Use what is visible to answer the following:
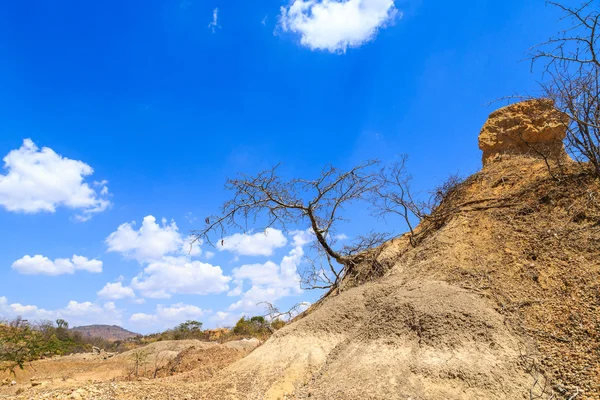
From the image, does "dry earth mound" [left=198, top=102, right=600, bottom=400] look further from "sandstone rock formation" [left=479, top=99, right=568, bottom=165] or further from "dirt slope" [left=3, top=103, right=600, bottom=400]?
"sandstone rock formation" [left=479, top=99, right=568, bottom=165]

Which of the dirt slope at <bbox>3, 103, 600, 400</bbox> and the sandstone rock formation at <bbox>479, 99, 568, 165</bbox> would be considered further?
the sandstone rock formation at <bbox>479, 99, 568, 165</bbox>

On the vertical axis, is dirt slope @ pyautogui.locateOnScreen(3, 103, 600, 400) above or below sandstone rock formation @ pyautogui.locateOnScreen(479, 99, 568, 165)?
below

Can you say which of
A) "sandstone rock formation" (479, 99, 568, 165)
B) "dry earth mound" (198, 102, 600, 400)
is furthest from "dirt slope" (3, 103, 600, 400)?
"sandstone rock formation" (479, 99, 568, 165)

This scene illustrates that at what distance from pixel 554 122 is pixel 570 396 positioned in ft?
27.3

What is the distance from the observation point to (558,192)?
23.0ft

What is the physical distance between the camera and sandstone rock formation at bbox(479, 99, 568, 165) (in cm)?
997

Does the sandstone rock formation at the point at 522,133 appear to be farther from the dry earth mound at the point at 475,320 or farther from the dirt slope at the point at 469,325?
the dirt slope at the point at 469,325

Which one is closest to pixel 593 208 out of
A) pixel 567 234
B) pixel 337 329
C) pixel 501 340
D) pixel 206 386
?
pixel 567 234

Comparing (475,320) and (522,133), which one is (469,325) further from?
(522,133)

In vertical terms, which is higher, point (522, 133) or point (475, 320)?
point (522, 133)

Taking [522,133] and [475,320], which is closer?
[475,320]

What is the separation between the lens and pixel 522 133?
10.3 meters

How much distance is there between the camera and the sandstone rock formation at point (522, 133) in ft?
32.7

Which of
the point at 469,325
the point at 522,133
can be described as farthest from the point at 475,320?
the point at 522,133
